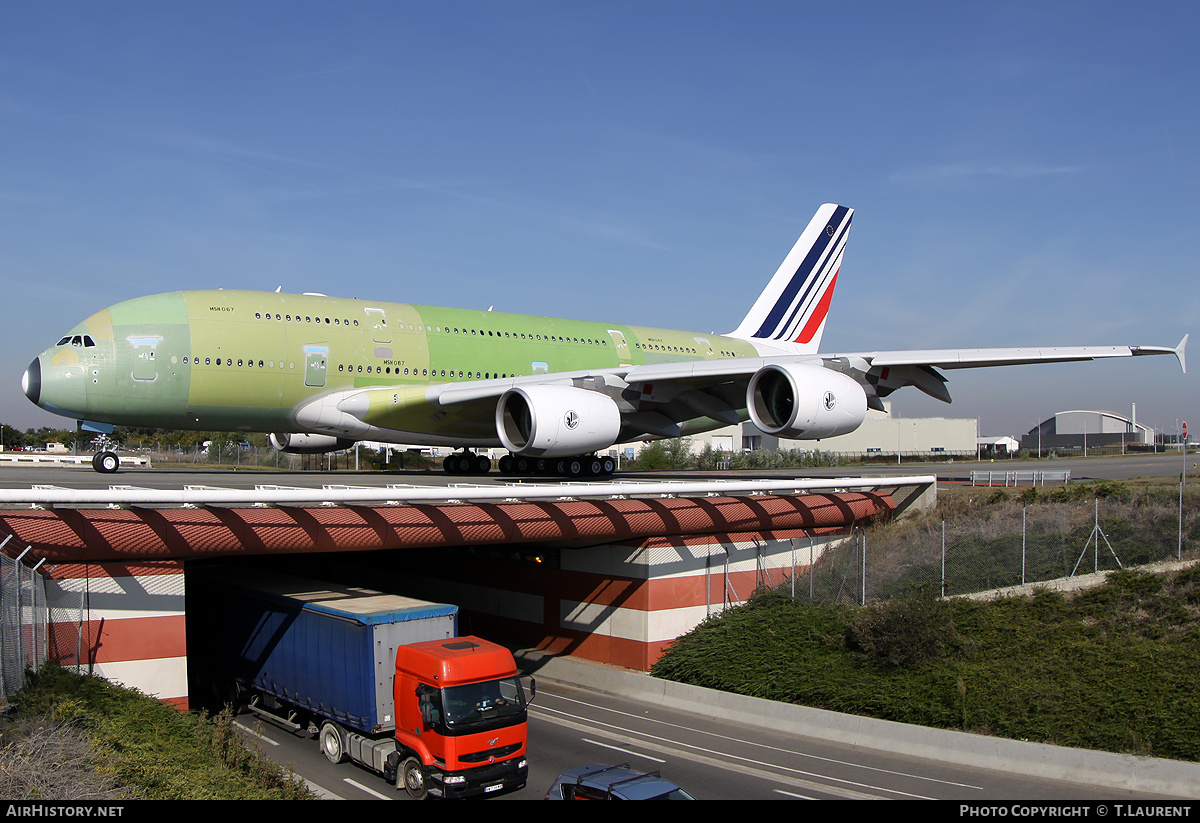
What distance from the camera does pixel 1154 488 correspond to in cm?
2995

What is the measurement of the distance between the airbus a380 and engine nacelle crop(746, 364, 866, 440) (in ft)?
0.15

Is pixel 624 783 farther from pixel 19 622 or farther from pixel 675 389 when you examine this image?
pixel 675 389

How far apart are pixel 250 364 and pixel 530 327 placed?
10313 millimetres

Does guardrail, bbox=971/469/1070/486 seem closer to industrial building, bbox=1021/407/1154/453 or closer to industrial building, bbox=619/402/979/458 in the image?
industrial building, bbox=619/402/979/458

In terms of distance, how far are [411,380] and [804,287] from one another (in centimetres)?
2155

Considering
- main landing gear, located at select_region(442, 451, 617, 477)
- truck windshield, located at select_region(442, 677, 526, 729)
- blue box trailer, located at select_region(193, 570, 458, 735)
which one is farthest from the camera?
main landing gear, located at select_region(442, 451, 617, 477)

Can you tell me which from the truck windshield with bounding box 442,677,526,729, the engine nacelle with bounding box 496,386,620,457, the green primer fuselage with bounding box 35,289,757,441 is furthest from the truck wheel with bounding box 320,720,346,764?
the green primer fuselage with bounding box 35,289,757,441

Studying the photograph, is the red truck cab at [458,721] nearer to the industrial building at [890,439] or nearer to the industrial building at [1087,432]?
the industrial building at [890,439]

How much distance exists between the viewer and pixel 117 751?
11188 millimetres

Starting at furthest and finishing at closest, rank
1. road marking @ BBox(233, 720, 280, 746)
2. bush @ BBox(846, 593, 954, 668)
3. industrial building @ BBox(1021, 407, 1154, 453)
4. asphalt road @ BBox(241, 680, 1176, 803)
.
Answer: industrial building @ BBox(1021, 407, 1154, 453)
bush @ BBox(846, 593, 954, 668)
road marking @ BBox(233, 720, 280, 746)
asphalt road @ BBox(241, 680, 1176, 803)

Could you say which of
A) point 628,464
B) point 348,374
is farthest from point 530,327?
point 628,464

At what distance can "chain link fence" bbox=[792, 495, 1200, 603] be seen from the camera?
80.4 feet

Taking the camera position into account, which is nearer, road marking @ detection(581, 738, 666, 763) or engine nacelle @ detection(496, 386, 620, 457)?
road marking @ detection(581, 738, 666, 763)

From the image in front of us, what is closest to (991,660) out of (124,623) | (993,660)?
(993,660)
